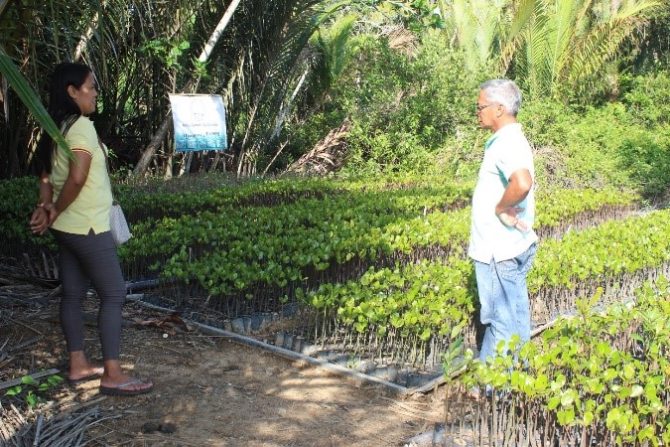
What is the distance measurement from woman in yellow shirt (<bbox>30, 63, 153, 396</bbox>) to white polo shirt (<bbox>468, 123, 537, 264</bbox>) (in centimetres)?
182

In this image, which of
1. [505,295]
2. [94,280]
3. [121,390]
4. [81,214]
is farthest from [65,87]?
[505,295]

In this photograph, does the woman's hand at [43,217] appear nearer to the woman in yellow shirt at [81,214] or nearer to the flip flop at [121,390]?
the woman in yellow shirt at [81,214]

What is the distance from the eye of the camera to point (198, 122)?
10359mm

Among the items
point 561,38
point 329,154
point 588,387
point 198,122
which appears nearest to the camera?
point 588,387

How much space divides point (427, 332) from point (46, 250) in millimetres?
3559

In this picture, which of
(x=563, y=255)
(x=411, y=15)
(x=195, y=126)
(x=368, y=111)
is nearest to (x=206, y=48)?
(x=195, y=126)

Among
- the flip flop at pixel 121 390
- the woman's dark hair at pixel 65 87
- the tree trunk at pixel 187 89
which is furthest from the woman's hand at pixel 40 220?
the tree trunk at pixel 187 89

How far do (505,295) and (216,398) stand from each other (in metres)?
1.57

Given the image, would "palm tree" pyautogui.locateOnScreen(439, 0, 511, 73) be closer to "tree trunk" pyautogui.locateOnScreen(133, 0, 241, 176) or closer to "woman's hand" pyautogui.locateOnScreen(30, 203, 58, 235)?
"tree trunk" pyautogui.locateOnScreen(133, 0, 241, 176)

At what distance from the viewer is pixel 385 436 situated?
3504 mm

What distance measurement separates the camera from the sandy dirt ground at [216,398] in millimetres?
3414

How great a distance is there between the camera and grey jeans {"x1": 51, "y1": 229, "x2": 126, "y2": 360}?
142 inches

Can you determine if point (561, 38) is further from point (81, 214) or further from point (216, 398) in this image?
point (81, 214)

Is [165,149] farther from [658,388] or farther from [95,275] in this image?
[658,388]
